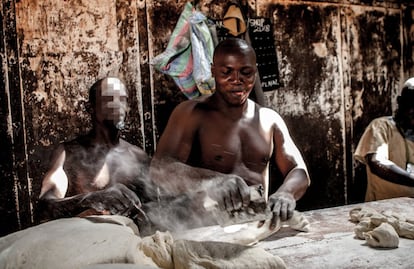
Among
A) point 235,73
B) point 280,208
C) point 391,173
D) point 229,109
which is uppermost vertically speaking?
point 235,73

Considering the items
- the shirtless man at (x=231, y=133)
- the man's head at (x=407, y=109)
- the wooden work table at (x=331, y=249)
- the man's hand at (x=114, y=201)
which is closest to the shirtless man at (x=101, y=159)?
the shirtless man at (x=231, y=133)

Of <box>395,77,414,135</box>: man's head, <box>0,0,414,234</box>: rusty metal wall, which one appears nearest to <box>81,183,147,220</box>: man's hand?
<box>0,0,414,234</box>: rusty metal wall

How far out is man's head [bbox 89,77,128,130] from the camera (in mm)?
3439

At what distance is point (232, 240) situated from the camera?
2.44 meters

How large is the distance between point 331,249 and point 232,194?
0.62 metres

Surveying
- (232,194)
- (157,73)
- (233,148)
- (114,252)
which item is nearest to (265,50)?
(157,73)

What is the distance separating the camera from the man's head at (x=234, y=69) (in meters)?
3.27

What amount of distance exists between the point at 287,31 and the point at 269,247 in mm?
3164

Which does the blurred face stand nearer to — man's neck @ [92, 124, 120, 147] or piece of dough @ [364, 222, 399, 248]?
man's neck @ [92, 124, 120, 147]

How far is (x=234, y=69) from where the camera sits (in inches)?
129

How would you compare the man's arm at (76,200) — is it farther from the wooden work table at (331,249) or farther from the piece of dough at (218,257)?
the wooden work table at (331,249)

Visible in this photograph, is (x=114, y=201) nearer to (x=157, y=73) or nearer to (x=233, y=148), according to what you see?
(x=233, y=148)

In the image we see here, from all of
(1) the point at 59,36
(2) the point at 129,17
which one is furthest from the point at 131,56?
(1) the point at 59,36

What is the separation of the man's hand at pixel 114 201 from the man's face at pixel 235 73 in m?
1.17
